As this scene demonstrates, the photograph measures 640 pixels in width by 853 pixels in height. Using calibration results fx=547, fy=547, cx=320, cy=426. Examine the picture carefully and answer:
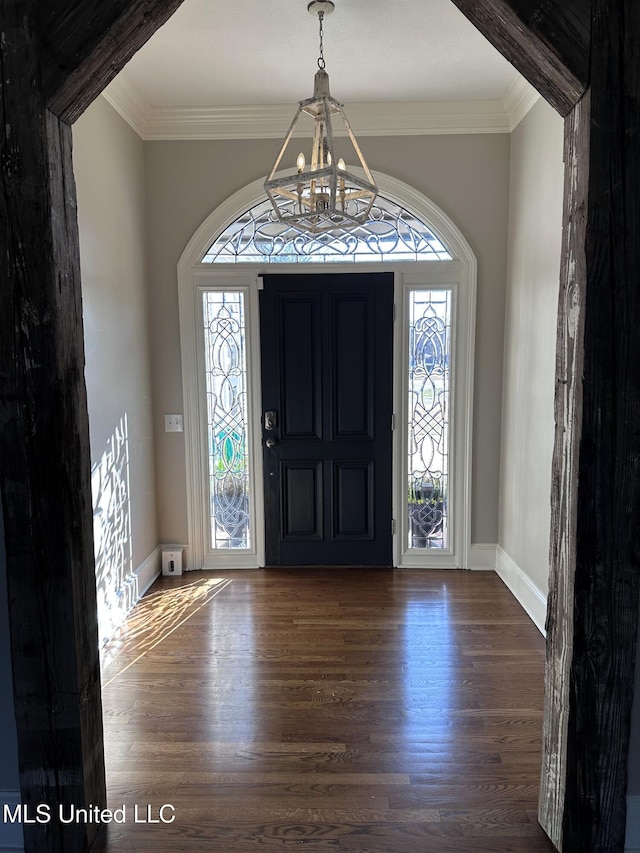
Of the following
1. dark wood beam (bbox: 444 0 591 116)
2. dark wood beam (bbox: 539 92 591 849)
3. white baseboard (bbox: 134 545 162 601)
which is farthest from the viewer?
white baseboard (bbox: 134 545 162 601)

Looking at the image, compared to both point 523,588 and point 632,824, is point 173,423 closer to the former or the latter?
point 523,588

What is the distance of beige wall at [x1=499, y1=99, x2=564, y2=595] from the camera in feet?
9.77

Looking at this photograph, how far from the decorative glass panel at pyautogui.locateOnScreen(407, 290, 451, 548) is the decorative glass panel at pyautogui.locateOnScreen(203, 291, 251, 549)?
1198 mm

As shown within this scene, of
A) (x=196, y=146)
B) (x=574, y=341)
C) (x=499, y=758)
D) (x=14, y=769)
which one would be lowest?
(x=499, y=758)

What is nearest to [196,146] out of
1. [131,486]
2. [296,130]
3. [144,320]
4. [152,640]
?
[296,130]

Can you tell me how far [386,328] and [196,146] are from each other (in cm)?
178

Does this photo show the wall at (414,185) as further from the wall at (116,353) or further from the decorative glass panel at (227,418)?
the decorative glass panel at (227,418)

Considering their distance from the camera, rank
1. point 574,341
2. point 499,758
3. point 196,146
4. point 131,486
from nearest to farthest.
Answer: point 574,341 < point 499,758 < point 131,486 < point 196,146

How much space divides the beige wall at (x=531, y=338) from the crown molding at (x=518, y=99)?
0.17ft

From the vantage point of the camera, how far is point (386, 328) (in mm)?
3838

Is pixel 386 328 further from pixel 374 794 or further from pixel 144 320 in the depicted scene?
pixel 374 794

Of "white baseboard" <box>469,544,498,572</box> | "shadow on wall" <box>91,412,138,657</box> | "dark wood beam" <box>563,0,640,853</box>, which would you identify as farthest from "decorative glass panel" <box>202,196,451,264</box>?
"dark wood beam" <box>563,0,640,853</box>

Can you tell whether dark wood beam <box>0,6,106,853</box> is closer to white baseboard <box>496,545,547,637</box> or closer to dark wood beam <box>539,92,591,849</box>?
dark wood beam <box>539,92,591,849</box>

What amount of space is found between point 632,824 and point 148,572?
9.80 ft
